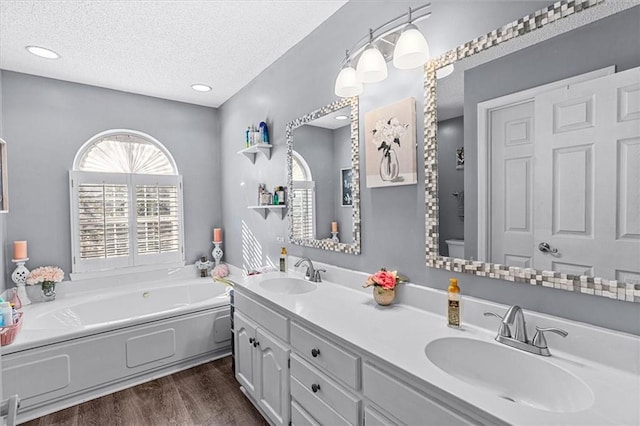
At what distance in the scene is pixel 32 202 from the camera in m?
2.93

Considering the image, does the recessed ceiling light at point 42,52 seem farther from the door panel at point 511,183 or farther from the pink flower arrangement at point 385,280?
the door panel at point 511,183

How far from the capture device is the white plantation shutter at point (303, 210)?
2.33m

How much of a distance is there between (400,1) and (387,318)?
1580 mm

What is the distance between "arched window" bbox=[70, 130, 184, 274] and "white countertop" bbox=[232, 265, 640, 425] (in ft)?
7.16

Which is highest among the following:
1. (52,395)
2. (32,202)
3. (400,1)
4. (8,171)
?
(400,1)

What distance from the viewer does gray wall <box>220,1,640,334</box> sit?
3.86ft

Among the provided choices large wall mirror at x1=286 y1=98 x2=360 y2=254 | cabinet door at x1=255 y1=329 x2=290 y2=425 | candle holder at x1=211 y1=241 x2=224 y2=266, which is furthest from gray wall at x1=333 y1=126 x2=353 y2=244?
candle holder at x1=211 y1=241 x2=224 y2=266

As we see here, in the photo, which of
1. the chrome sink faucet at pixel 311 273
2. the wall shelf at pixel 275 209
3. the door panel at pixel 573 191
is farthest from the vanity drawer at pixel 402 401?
the wall shelf at pixel 275 209

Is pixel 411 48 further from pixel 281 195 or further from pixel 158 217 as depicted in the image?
pixel 158 217

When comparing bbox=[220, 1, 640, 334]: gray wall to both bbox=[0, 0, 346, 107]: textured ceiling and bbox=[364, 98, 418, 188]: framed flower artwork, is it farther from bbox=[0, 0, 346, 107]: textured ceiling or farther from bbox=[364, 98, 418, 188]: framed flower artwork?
bbox=[0, 0, 346, 107]: textured ceiling

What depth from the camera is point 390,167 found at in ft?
5.57

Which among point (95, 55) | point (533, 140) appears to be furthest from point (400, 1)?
point (95, 55)

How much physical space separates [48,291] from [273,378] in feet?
8.15

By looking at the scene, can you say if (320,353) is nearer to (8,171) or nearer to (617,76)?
(617,76)
